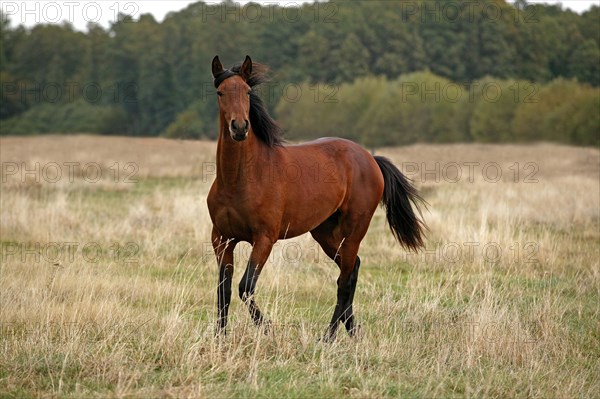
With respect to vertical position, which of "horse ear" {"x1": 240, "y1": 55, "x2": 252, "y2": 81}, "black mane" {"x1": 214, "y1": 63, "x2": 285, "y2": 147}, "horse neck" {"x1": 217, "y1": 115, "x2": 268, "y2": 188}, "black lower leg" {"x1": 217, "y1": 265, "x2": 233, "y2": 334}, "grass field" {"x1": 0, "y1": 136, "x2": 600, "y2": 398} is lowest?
"grass field" {"x1": 0, "y1": 136, "x2": 600, "y2": 398}

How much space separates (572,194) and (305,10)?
189ft

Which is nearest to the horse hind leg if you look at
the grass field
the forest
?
the grass field

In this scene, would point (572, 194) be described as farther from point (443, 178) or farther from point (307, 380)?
point (307, 380)

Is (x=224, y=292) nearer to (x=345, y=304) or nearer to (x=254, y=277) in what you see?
(x=254, y=277)

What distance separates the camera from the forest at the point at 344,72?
3547 centimetres

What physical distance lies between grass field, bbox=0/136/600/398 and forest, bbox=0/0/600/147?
16.1 m

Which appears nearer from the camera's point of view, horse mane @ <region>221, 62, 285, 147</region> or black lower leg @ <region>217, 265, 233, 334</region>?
black lower leg @ <region>217, 265, 233, 334</region>

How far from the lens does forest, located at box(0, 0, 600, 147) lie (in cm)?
3547

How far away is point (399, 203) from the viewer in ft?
25.6

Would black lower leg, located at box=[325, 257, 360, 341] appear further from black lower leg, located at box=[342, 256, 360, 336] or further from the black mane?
the black mane

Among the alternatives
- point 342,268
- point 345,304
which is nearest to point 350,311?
point 345,304

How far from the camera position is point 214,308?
24.0 feet

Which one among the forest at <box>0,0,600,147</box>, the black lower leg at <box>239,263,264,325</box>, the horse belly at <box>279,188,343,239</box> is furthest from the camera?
the forest at <box>0,0,600,147</box>

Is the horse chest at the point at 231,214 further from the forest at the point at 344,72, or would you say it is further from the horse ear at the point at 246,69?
the forest at the point at 344,72
